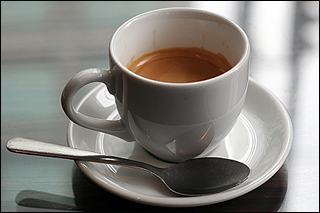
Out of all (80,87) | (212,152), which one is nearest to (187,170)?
(212,152)

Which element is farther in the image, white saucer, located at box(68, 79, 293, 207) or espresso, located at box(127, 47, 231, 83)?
espresso, located at box(127, 47, 231, 83)

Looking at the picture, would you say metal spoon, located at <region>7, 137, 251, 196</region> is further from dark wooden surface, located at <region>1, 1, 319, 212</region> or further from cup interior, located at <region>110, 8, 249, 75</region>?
cup interior, located at <region>110, 8, 249, 75</region>

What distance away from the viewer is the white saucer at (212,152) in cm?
58

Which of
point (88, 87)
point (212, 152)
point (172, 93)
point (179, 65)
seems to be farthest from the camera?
point (88, 87)

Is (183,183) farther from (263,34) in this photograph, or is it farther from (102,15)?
(102,15)

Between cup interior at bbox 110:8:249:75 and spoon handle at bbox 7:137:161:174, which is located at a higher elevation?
cup interior at bbox 110:8:249:75

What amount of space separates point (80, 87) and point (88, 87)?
30 cm

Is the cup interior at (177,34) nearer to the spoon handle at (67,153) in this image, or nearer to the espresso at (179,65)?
the espresso at (179,65)

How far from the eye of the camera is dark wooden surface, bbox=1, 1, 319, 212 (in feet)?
2.19

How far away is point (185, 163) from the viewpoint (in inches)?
25.0

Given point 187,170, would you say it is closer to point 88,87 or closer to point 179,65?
point 179,65

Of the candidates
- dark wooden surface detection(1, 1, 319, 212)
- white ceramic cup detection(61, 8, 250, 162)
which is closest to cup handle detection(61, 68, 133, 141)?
white ceramic cup detection(61, 8, 250, 162)

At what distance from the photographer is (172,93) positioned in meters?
0.56

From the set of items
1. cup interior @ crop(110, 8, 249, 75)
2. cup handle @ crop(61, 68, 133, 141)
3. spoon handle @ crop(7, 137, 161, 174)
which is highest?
cup interior @ crop(110, 8, 249, 75)
